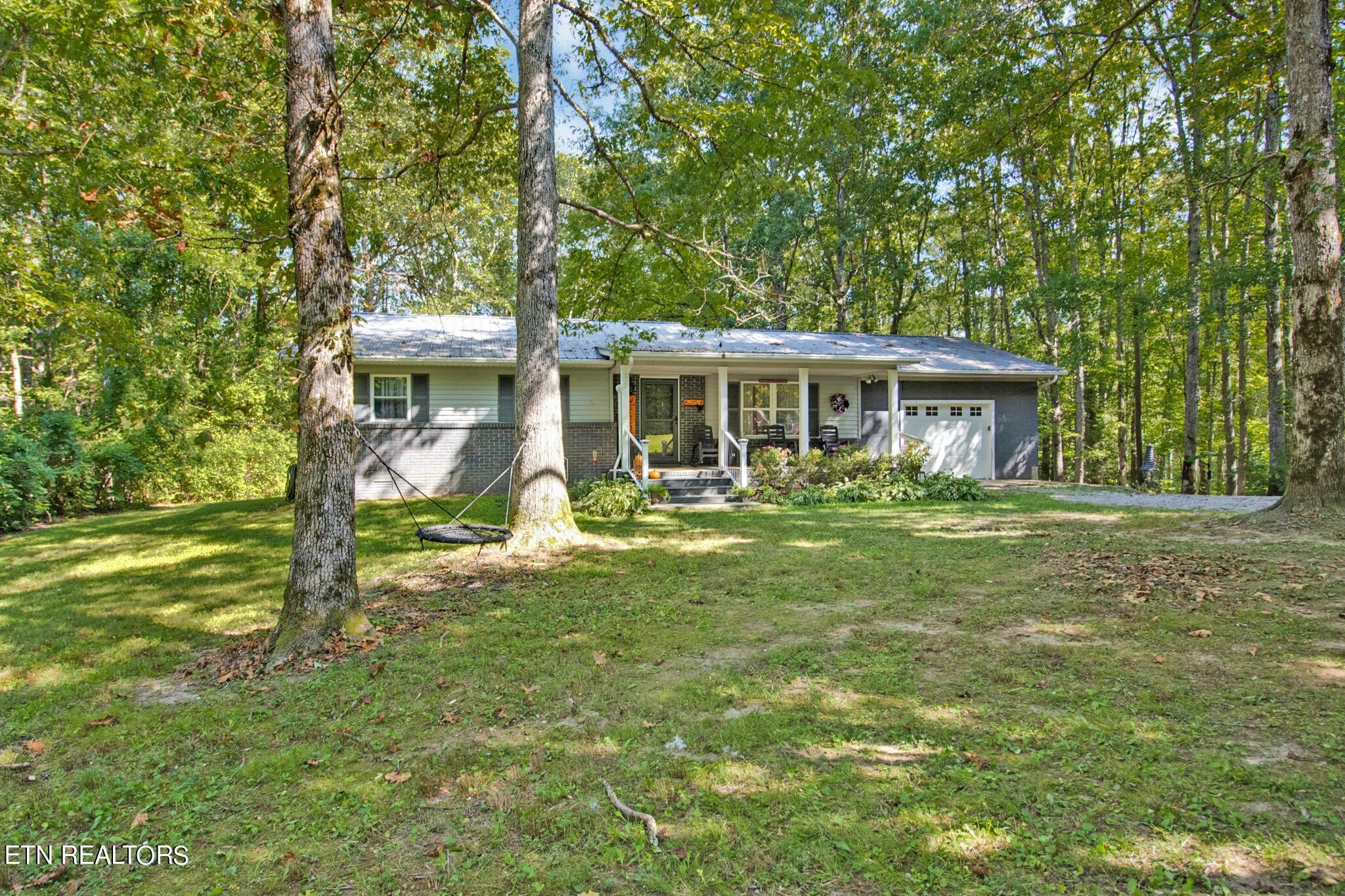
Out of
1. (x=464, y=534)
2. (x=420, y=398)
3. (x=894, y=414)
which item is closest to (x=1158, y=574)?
(x=464, y=534)

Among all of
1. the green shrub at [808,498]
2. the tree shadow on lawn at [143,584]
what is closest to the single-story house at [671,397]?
the green shrub at [808,498]

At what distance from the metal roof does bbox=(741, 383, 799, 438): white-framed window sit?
3.96ft

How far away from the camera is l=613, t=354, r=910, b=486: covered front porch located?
1483 cm

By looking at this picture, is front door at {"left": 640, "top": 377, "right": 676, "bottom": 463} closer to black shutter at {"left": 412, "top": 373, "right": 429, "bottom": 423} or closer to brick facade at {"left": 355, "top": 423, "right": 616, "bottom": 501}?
brick facade at {"left": 355, "top": 423, "right": 616, "bottom": 501}

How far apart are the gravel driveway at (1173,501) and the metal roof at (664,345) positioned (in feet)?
14.3

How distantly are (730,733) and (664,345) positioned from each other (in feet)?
38.0

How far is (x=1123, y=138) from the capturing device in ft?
62.5

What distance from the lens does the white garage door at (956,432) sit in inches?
665

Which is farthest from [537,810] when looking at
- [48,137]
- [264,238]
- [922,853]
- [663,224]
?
[48,137]

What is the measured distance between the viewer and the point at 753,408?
16.2 meters

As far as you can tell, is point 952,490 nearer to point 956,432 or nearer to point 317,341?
point 956,432

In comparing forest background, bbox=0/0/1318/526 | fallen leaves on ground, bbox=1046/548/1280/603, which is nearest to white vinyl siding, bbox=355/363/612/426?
forest background, bbox=0/0/1318/526

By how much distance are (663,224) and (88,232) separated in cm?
1220

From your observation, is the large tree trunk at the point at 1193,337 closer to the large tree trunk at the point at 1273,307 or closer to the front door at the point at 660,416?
the large tree trunk at the point at 1273,307
